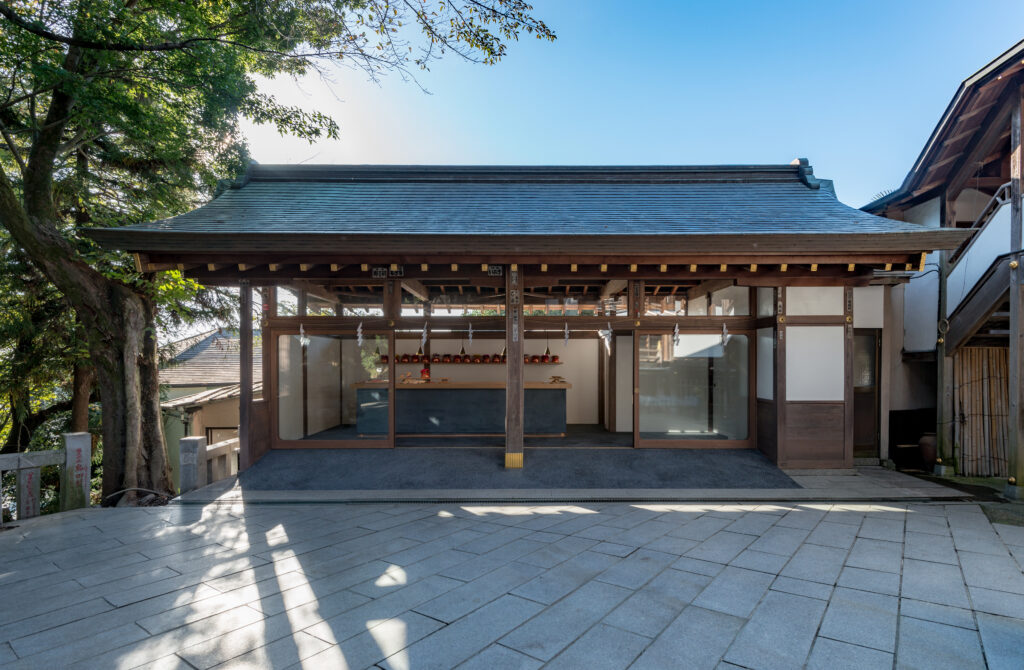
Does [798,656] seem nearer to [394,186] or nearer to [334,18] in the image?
[334,18]

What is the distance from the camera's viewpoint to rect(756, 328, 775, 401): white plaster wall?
21.1 ft

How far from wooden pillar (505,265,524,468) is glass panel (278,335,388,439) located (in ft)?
6.58

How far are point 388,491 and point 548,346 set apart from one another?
510 cm

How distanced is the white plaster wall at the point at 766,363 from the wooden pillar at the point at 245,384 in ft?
22.5

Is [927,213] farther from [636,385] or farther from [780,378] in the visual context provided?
[636,385]

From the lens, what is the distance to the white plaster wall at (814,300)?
6.33 m

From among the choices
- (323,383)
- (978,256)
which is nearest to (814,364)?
(978,256)

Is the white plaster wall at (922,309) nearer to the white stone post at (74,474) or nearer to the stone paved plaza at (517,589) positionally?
the stone paved plaza at (517,589)

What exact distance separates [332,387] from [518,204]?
404 cm

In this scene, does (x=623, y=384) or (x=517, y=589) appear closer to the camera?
(x=517, y=589)

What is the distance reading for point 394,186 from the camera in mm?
8133

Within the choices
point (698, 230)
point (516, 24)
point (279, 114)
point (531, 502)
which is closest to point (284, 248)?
point (279, 114)

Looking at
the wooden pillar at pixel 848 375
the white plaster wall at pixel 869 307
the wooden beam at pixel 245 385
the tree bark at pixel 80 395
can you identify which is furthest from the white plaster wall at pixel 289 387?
the white plaster wall at pixel 869 307

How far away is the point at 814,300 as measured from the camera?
6.36 metres
